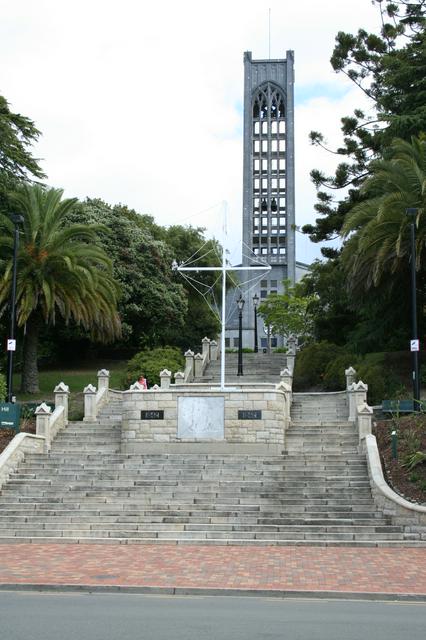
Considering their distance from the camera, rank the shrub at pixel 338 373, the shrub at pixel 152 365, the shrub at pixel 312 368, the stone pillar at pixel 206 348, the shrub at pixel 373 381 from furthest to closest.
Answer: the stone pillar at pixel 206 348, the shrub at pixel 312 368, the shrub at pixel 152 365, the shrub at pixel 338 373, the shrub at pixel 373 381

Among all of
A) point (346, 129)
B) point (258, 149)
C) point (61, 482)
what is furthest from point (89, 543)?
point (258, 149)

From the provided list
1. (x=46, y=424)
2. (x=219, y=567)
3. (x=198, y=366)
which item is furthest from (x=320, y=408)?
(x=219, y=567)

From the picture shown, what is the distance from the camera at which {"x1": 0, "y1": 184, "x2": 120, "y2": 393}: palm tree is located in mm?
30922

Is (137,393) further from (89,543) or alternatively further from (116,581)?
(116,581)

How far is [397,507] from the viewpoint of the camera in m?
16.2

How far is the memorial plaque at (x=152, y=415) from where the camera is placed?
21578 millimetres

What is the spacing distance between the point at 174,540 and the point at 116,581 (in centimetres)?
437

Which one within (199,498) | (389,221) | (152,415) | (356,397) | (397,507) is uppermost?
(389,221)

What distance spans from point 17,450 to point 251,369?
18.9m

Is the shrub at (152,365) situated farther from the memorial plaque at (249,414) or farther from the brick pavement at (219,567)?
the brick pavement at (219,567)

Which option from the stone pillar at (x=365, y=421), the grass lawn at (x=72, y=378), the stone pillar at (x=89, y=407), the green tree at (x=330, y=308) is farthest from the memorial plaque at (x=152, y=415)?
the green tree at (x=330, y=308)

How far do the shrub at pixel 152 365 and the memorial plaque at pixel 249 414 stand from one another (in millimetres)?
11116

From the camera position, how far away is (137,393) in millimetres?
21922

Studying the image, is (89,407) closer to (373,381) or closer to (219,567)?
(373,381)
